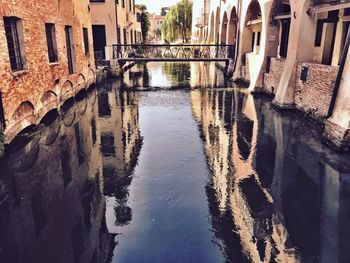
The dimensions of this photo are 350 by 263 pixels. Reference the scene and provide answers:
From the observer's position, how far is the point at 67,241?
191 inches

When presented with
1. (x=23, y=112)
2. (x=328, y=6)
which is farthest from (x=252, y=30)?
(x=23, y=112)

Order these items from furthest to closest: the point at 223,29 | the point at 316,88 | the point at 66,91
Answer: the point at 223,29, the point at 66,91, the point at 316,88

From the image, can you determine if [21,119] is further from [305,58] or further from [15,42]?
[305,58]

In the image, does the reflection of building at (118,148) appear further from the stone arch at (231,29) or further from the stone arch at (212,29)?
the stone arch at (212,29)

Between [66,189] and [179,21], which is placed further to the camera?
[179,21]

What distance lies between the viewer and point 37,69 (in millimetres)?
10500

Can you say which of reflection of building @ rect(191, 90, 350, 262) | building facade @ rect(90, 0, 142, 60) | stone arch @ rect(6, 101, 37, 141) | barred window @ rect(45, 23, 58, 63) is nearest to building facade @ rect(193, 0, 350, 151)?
reflection of building @ rect(191, 90, 350, 262)

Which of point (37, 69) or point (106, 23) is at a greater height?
point (106, 23)

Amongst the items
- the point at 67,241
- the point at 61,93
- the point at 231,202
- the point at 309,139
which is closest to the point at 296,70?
the point at 309,139

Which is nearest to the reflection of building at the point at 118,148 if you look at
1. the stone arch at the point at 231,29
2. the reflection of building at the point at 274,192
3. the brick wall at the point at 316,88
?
the reflection of building at the point at 274,192

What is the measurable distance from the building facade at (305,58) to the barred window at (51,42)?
9.56 m

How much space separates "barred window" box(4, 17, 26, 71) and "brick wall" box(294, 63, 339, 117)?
10021mm

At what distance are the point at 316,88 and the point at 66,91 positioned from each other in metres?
10.3

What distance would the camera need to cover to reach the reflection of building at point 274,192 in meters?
4.76
